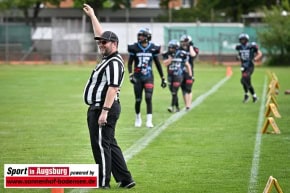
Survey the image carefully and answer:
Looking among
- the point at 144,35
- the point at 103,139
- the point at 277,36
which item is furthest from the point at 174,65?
the point at 277,36

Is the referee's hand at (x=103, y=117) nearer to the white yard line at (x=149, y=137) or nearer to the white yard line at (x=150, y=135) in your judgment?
the white yard line at (x=149, y=137)

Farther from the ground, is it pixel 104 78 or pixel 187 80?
pixel 104 78

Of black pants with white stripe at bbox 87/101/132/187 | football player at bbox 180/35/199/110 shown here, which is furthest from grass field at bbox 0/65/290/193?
football player at bbox 180/35/199/110

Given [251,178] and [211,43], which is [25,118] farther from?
[211,43]

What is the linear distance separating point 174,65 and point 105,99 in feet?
42.4

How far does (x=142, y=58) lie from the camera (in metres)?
19.0

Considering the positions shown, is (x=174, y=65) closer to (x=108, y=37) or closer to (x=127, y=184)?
(x=127, y=184)

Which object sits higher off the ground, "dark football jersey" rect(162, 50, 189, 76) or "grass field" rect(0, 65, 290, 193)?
"dark football jersey" rect(162, 50, 189, 76)

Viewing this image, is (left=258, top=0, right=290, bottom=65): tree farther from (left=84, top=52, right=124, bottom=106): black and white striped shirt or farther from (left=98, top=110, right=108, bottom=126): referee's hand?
(left=98, top=110, right=108, bottom=126): referee's hand

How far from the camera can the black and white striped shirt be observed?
10.6 metres

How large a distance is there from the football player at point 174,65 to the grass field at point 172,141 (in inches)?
23.3

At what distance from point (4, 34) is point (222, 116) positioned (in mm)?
39065

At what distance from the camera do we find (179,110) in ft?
78.0

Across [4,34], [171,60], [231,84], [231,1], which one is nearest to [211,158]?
[171,60]
